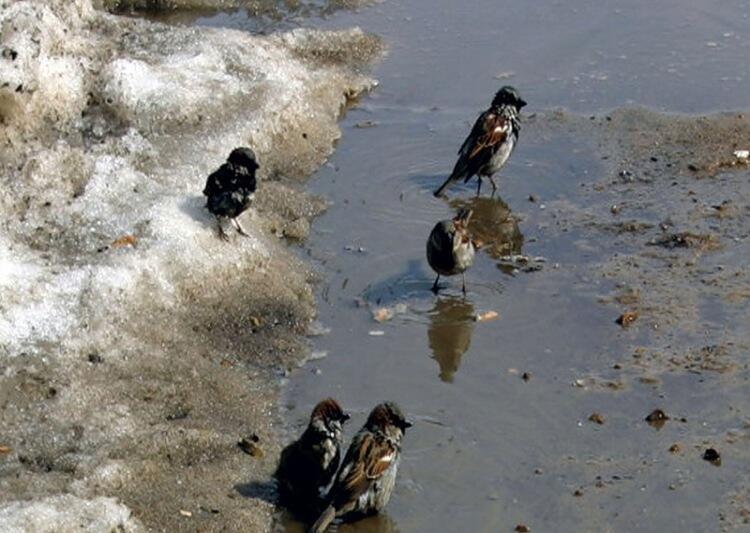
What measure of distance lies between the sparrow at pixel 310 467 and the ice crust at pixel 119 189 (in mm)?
921

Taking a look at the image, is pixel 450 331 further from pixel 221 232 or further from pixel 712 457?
pixel 712 457

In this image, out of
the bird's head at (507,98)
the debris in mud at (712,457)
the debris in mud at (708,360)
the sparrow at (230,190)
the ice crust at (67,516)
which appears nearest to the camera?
the ice crust at (67,516)

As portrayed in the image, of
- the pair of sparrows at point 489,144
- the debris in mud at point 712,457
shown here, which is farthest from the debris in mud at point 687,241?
the debris in mud at point 712,457

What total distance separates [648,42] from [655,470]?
7.86 meters

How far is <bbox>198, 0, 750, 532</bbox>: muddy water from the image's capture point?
859 cm

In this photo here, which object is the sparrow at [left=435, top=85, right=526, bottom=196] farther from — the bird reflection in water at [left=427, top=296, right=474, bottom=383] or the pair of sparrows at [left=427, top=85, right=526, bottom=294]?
the bird reflection in water at [left=427, top=296, right=474, bottom=383]

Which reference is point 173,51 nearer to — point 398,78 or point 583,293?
point 398,78

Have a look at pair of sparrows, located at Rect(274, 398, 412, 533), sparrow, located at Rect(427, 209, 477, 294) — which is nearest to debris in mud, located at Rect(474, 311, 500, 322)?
sparrow, located at Rect(427, 209, 477, 294)

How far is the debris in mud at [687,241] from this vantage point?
1135 centimetres

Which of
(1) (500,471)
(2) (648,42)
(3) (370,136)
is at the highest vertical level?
(2) (648,42)

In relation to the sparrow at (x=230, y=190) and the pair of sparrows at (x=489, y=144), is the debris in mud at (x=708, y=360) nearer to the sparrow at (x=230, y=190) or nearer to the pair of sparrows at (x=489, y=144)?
the pair of sparrows at (x=489, y=144)

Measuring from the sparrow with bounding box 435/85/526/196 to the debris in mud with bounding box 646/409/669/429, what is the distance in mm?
3774

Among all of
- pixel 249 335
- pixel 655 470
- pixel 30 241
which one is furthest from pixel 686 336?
pixel 30 241

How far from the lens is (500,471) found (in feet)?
28.7
